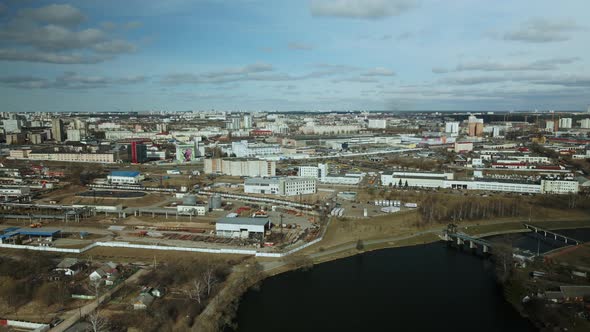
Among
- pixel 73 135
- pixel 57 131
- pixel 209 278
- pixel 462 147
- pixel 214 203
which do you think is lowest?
pixel 209 278

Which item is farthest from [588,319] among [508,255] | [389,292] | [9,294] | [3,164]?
[3,164]

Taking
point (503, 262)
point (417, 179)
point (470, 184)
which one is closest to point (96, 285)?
point (503, 262)

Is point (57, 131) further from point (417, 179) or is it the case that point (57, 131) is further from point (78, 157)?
point (417, 179)

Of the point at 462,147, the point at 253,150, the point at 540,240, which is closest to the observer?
the point at 540,240

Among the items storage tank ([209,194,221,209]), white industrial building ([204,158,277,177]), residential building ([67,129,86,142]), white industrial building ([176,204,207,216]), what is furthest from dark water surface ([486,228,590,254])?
residential building ([67,129,86,142])

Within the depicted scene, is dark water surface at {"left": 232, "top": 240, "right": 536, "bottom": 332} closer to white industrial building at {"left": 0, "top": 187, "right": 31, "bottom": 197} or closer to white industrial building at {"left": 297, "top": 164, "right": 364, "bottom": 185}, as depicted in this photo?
white industrial building at {"left": 297, "top": 164, "right": 364, "bottom": 185}

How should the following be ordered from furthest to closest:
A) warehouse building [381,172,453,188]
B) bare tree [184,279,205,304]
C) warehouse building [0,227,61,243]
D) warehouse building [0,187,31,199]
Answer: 1. warehouse building [381,172,453,188]
2. warehouse building [0,187,31,199]
3. warehouse building [0,227,61,243]
4. bare tree [184,279,205,304]
